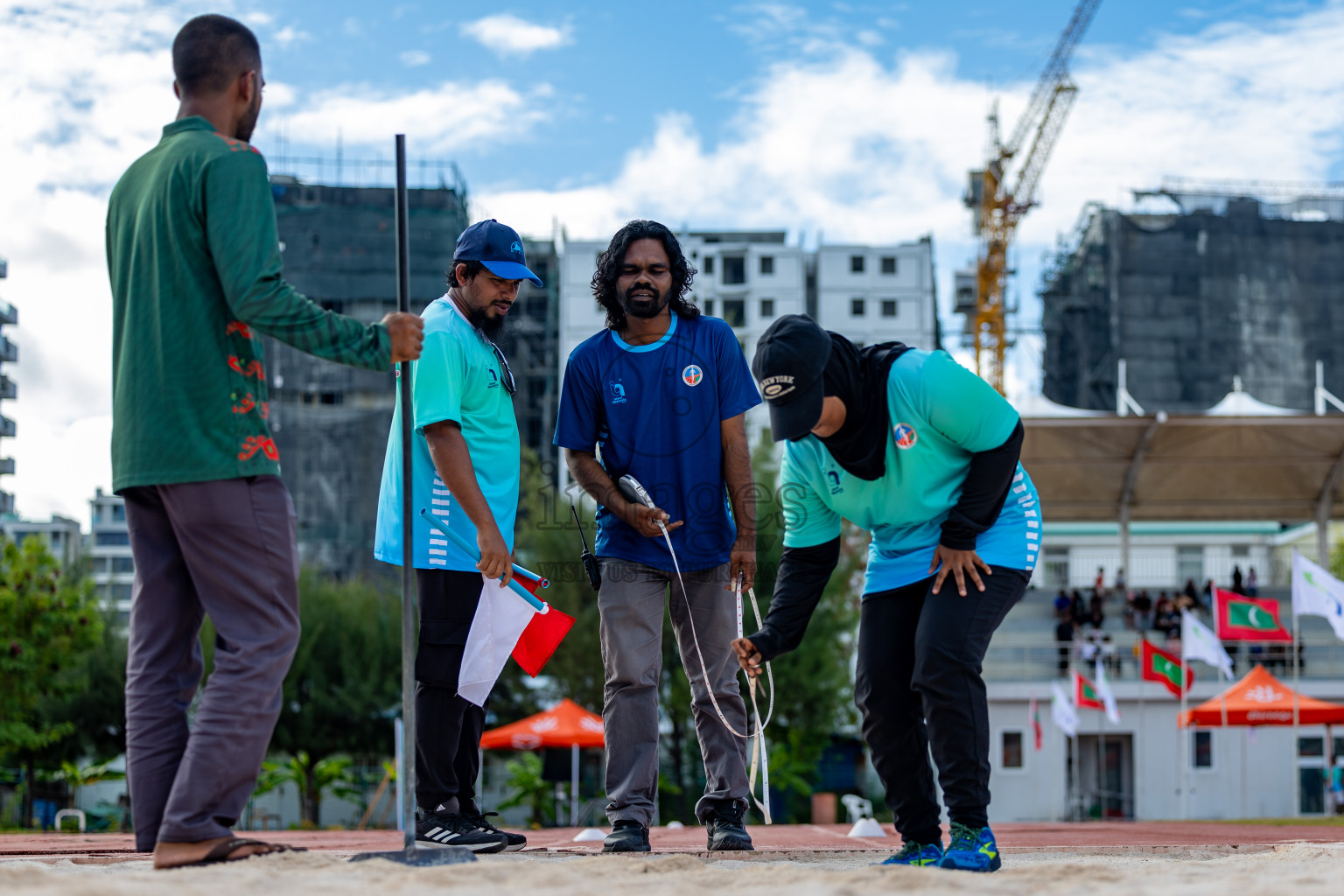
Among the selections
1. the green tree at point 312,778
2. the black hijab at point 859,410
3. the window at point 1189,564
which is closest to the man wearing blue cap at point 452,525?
the black hijab at point 859,410

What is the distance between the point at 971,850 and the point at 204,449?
227cm

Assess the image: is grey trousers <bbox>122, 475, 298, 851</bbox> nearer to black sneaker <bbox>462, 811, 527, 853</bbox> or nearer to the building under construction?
black sneaker <bbox>462, 811, 527, 853</bbox>

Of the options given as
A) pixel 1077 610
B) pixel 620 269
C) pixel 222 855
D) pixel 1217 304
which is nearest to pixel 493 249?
pixel 620 269

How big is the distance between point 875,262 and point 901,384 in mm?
66520

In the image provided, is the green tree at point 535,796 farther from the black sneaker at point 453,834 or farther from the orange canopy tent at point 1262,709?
the black sneaker at point 453,834

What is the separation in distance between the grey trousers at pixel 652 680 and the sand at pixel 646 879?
89 centimetres

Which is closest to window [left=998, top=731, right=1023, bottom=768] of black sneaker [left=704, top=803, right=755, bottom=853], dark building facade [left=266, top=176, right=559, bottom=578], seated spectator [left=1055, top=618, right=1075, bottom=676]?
seated spectator [left=1055, top=618, right=1075, bottom=676]

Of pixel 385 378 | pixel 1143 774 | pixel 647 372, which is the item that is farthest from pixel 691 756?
pixel 385 378

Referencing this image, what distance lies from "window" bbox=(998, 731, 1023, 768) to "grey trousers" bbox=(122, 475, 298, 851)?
28.0 meters

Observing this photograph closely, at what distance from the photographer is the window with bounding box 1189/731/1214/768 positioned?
2886 centimetres

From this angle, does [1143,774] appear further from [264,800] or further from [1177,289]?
[1177,289]

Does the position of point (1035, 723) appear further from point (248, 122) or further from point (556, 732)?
point (248, 122)

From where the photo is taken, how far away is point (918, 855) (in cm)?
370

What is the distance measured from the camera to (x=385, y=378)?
178 feet
